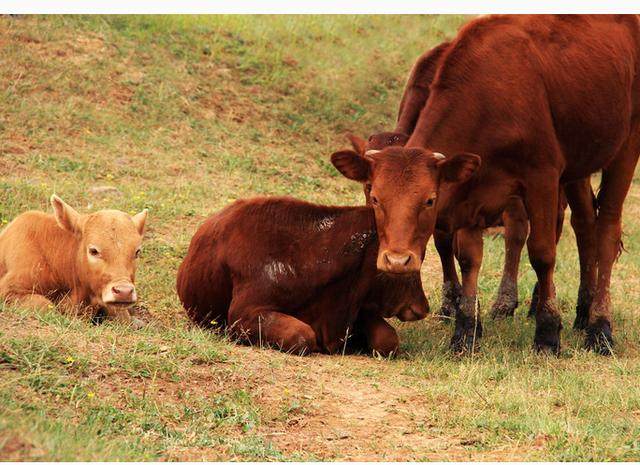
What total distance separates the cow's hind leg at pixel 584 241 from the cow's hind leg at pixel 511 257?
54cm

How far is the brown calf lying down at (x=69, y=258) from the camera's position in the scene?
8508mm

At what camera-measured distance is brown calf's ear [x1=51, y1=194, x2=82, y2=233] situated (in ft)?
29.0

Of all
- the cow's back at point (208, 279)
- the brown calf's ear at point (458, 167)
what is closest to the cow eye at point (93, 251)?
the cow's back at point (208, 279)

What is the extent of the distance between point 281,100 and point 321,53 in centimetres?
185

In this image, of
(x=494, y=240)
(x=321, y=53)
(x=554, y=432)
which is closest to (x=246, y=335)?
(x=554, y=432)

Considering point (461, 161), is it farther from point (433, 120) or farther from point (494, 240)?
point (494, 240)

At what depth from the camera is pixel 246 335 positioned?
8328 millimetres

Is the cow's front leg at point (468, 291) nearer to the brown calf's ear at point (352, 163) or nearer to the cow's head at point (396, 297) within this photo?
the cow's head at point (396, 297)

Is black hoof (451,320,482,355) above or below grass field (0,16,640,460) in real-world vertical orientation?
below

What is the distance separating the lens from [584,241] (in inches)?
411

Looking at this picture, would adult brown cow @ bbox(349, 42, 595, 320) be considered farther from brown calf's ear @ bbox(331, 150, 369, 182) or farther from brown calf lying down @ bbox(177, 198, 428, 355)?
brown calf lying down @ bbox(177, 198, 428, 355)

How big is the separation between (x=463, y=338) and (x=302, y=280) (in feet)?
5.03

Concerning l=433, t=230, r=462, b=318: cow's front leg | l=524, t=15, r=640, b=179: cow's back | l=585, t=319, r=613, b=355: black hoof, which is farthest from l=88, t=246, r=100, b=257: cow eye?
l=585, t=319, r=613, b=355: black hoof

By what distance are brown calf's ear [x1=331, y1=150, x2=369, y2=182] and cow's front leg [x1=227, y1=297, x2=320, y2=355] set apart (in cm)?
125
